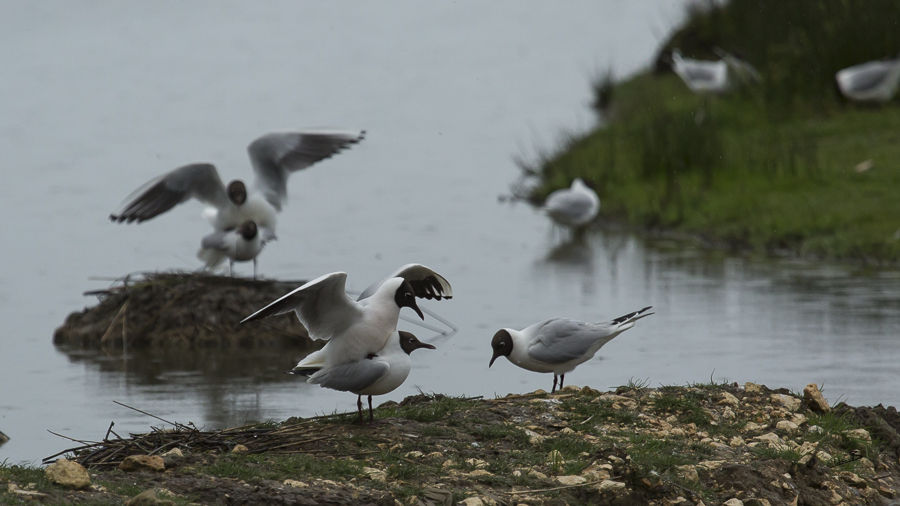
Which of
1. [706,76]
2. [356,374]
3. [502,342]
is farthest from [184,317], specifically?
[706,76]

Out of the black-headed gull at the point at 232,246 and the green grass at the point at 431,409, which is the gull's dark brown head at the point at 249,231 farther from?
the green grass at the point at 431,409

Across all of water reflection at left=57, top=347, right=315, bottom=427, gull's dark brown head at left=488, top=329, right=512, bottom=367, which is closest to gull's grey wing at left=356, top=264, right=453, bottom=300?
gull's dark brown head at left=488, top=329, right=512, bottom=367

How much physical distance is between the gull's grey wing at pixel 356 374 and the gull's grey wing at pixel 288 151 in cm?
533

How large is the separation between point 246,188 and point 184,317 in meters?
1.62

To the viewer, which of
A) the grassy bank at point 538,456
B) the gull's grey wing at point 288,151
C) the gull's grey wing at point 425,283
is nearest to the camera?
the grassy bank at point 538,456

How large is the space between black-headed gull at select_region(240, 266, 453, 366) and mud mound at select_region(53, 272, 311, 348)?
3988 millimetres

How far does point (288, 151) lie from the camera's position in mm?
11094

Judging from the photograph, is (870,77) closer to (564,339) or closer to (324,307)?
(564,339)

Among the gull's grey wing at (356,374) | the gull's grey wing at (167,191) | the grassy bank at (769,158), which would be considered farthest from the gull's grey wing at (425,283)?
the grassy bank at (769,158)

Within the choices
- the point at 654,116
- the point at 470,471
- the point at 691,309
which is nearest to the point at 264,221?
the point at 691,309

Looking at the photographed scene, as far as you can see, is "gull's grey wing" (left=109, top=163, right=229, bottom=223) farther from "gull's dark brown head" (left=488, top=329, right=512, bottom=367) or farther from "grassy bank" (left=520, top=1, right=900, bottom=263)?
"grassy bank" (left=520, top=1, right=900, bottom=263)

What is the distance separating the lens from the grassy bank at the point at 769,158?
44.2 ft

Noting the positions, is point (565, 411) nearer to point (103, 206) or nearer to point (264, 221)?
point (264, 221)

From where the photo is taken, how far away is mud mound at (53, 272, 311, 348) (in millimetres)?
9805
